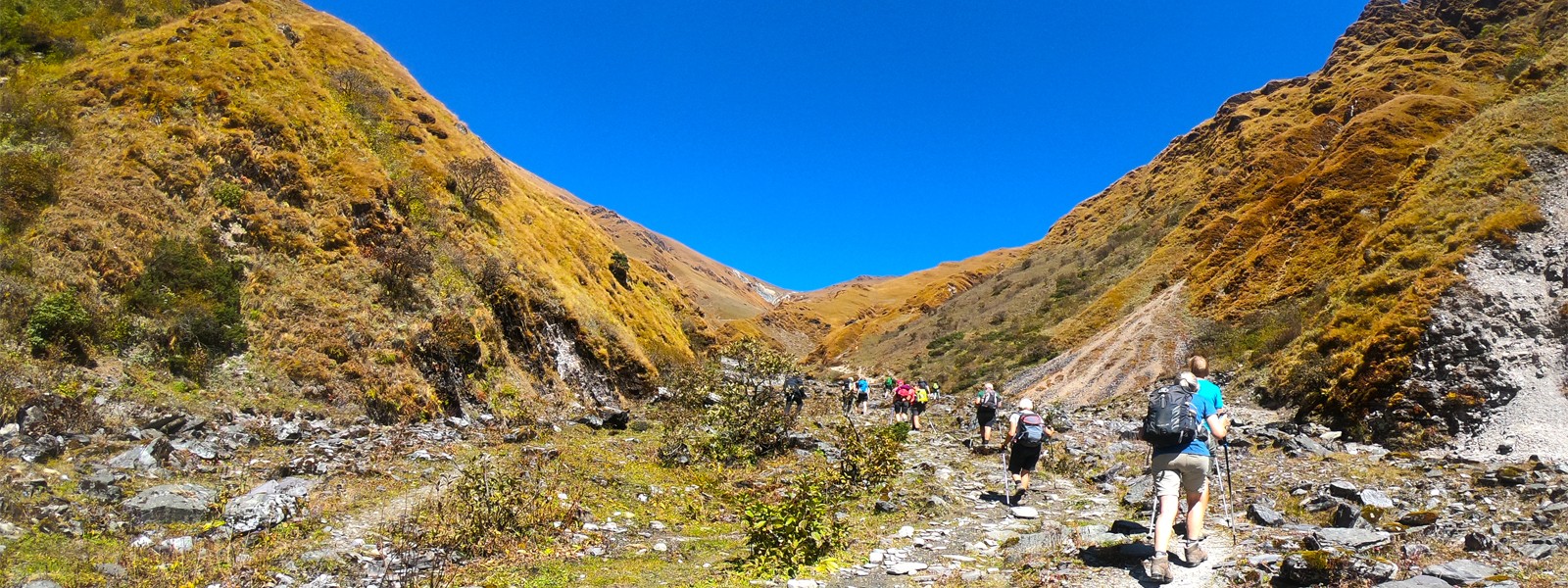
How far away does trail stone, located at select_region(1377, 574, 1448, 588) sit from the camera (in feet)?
18.2

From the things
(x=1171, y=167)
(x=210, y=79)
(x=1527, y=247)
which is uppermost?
(x=1171, y=167)

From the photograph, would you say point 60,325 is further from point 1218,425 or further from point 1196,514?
point 1218,425

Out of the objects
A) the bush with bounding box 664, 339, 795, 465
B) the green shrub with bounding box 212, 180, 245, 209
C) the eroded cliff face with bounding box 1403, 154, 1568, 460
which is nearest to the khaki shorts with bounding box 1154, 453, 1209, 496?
the bush with bounding box 664, 339, 795, 465

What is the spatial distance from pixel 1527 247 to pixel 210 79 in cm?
3699

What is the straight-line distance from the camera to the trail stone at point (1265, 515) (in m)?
9.00

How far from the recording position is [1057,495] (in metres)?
12.7

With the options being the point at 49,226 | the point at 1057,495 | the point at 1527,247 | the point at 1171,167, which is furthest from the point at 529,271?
the point at 1171,167

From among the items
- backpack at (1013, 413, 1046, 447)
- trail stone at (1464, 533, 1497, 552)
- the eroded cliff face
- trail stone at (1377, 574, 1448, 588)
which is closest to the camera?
trail stone at (1377, 574, 1448, 588)

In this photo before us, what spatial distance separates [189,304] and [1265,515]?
20.7 meters

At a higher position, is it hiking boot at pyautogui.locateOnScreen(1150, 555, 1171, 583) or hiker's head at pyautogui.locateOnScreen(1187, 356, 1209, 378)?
hiker's head at pyautogui.locateOnScreen(1187, 356, 1209, 378)

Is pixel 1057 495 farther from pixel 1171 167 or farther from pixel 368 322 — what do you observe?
pixel 1171 167

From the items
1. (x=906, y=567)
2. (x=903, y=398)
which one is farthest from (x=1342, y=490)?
(x=903, y=398)

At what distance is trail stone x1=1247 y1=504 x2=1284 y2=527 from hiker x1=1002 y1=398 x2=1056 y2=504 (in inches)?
116

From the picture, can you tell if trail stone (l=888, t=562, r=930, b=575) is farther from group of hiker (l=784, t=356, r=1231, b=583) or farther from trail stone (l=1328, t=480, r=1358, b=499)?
trail stone (l=1328, t=480, r=1358, b=499)
